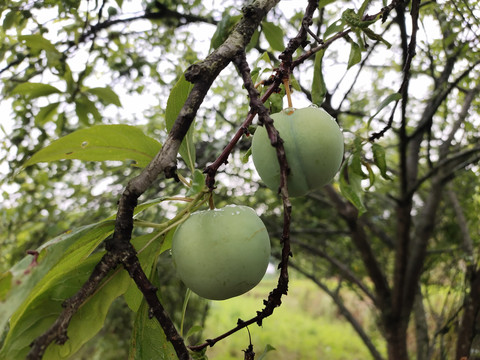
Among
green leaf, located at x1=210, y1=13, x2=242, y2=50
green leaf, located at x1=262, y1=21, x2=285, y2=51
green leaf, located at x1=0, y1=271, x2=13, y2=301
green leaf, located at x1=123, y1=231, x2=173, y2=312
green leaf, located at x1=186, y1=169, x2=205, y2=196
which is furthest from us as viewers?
green leaf, located at x1=262, y1=21, x2=285, y2=51

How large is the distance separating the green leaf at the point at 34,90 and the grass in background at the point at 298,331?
172 inches

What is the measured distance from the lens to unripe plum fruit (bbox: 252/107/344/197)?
2.41 ft

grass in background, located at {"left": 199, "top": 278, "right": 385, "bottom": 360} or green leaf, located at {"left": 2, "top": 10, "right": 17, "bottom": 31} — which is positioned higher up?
grass in background, located at {"left": 199, "top": 278, "right": 385, "bottom": 360}

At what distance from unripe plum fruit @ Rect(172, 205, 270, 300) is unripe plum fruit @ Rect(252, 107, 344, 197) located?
99 millimetres

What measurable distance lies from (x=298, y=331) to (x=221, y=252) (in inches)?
318

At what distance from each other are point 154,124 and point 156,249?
253 cm

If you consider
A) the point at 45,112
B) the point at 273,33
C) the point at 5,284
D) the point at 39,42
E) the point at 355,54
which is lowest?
the point at 5,284

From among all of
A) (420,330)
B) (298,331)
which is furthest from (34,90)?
(298,331)

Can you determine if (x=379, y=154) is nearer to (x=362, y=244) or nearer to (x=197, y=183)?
(x=197, y=183)

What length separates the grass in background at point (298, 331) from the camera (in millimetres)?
6694

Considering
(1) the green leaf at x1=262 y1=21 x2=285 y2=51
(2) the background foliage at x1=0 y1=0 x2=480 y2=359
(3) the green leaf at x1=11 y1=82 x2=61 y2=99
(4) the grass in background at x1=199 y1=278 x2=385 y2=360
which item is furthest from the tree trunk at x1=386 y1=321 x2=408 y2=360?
(4) the grass in background at x1=199 y1=278 x2=385 y2=360

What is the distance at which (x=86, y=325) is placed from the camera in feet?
2.31

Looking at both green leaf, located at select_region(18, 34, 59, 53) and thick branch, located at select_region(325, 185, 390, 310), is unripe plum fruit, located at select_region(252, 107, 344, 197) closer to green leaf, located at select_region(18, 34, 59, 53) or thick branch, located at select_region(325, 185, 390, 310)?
green leaf, located at select_region(18, 34, 59, 53)

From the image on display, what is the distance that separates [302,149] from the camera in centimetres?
73
